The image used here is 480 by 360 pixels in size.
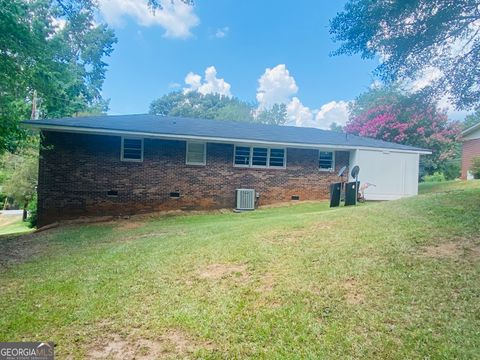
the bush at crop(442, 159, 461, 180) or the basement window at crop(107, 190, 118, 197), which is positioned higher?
the bush at crop(442, 159, 461, 180)

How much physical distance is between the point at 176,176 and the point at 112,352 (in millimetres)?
10684

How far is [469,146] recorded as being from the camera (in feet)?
71.7

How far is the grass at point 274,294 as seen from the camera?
3018 mm

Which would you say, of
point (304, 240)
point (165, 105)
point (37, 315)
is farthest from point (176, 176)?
point (165, 105)

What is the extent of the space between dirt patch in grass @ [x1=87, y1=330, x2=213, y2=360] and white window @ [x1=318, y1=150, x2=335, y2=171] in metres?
13.1

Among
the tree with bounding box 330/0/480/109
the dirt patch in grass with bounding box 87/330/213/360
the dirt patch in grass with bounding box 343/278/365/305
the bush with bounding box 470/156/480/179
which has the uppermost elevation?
the tree with bounding box 330/0/480/109

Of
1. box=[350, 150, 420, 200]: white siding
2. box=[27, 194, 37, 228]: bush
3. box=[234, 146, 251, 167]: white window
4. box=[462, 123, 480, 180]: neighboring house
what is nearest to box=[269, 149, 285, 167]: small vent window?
box=[234, 146, 251, 167]: white window

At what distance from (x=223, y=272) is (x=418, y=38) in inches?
258

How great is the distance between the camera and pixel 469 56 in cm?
735

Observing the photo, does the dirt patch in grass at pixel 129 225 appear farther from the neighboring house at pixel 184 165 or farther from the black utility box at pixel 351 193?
the black utility box at pixel 351 193

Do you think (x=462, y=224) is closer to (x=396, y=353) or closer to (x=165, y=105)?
(x=396, y=353)

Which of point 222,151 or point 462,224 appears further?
point 222,151

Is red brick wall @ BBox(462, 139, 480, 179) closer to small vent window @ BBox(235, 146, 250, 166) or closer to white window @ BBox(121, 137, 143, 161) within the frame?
small vent window @ BBox(235, 146, 250, 166)

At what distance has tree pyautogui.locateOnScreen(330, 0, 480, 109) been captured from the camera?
21.8ft
